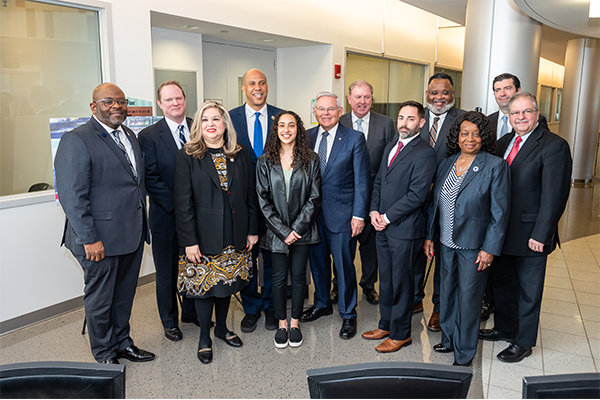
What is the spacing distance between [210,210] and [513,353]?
7.86 feet

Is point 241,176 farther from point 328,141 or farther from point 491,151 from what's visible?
point 491,151

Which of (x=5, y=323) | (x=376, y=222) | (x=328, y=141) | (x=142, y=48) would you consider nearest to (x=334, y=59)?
(x=142, y=48)

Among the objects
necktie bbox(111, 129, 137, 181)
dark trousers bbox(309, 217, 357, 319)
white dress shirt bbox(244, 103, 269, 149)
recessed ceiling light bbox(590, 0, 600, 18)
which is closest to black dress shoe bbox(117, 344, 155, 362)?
necktie bbox(111, 129, 137, 181)

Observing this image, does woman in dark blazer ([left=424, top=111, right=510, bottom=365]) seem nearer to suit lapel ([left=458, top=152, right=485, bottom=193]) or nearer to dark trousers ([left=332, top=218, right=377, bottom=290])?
suit lapel ([left=458, top=152, right=485, bottom=193])

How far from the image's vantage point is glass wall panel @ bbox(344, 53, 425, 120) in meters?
8.04

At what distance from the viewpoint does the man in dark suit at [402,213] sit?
3.05 meters

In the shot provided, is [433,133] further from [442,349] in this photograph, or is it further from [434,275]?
[442,349]

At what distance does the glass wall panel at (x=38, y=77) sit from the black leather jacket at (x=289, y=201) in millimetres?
2056

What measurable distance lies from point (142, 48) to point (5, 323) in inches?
108

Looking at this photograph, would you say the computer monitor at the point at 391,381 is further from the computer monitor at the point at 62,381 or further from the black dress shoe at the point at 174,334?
the black dress shoe at the point at 174,334

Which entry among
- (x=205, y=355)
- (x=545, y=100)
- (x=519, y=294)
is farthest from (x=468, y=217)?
(x=545, y=100)

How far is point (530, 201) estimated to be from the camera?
116 inches

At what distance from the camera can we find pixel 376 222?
10.6 feet

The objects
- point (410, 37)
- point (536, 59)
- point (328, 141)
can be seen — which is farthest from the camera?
point (410, 37)
